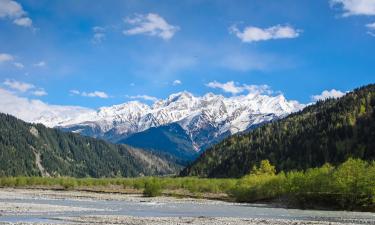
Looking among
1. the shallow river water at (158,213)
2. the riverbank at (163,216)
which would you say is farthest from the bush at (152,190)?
the riverbank at (163,216)

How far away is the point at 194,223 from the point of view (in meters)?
69.8

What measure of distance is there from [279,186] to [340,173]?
29.4m

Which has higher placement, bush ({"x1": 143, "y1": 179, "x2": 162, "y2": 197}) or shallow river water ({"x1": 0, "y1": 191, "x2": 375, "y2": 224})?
bush ({"x1": 143, "y1": 179, "x2": 162, "y2": 197})

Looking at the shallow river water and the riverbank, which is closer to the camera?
the riverbank

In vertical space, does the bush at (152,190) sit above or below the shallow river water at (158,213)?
above

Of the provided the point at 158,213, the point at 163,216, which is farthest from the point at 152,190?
the point at 163,216

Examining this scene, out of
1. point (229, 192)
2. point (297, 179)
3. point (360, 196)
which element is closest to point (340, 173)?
point (360, 196)

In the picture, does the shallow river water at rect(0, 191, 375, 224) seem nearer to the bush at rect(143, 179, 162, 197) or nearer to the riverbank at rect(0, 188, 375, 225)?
the riverbank at rect(0, 188, 375, 225)

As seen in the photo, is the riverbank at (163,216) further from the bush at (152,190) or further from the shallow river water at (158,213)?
the bush at (152,190)

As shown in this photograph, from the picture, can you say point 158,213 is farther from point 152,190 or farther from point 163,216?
point 152,190

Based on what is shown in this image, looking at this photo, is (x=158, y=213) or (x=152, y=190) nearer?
(x=158, y=213)

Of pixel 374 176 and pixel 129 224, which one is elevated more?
pixel 374 176

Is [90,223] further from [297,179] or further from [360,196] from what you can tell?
[297,179]

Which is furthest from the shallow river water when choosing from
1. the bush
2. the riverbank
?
the bush
